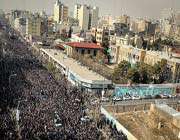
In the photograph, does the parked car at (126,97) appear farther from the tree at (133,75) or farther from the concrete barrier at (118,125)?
the concrete barrier at (118,125)

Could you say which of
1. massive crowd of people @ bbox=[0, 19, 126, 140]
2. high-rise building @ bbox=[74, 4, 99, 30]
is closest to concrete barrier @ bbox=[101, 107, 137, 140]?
massive crowd of people @ bbox=[0, 19, 126, 140]

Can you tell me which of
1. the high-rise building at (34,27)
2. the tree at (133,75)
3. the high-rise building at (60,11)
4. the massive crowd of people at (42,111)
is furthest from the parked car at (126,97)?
the high-rise building at (60,11)

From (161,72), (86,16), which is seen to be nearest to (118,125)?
(161,72)

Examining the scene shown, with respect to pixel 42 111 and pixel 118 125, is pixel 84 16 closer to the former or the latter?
pixel 118 125

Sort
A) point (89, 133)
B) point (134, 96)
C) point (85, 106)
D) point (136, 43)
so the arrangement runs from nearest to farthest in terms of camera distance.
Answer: point (89, 133)
point (85, 106)
point (134, 96)
point (136, 43)

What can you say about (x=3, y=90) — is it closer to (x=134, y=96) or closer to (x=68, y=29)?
(x=134, y=96)

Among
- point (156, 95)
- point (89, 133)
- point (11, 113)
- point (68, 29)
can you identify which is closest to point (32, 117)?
point (11, 113)

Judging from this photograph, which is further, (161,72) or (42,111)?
(161,72)

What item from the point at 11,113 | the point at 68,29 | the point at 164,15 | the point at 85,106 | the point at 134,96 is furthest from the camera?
the point at 164,15
